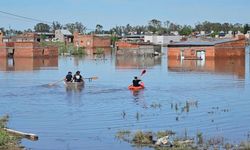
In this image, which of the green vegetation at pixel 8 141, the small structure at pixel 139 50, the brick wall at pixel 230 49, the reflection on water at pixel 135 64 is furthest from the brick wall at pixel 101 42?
the green vegetation at pixel 8 141

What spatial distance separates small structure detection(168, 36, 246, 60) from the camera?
85875mm

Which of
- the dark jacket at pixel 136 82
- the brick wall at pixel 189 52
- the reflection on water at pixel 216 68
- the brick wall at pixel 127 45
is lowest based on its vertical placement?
the dark jacket at pixel 136 82

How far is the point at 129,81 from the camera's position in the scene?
44344 millimetres

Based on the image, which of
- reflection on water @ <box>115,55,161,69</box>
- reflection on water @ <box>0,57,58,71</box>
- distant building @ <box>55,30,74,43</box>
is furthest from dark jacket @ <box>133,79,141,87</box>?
distant building @ <box>55,30,74,43</box>

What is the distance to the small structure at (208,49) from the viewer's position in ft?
282

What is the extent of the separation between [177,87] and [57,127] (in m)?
18.9

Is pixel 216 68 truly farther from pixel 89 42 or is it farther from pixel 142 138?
pixel 89 42

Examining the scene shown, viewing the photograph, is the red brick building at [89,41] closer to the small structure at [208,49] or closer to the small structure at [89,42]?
the small structure at [89,42]

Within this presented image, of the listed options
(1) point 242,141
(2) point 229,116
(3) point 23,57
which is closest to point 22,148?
(1) point 242,141

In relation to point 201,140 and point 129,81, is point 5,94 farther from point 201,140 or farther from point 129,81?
point 201,140

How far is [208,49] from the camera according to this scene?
86062 mm

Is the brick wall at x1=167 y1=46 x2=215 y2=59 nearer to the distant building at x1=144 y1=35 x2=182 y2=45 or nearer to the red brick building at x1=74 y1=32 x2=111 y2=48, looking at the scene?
the red brick building at x1=74 y1=32 x2=111 y2=48

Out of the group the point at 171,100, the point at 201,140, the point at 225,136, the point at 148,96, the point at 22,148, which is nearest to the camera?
the point at 22,148

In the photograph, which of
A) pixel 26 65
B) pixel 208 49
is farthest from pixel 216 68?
pixel 26 65
